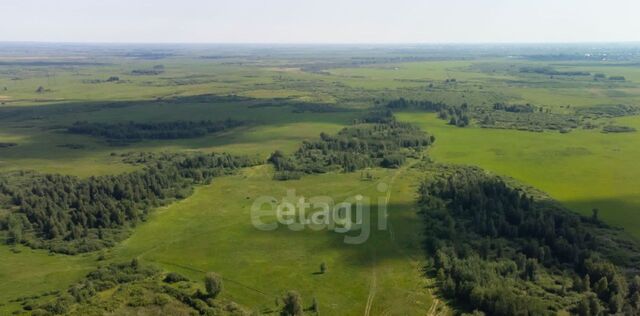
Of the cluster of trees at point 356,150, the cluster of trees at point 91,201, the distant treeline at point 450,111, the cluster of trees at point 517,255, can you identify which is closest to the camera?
the cluster of trees at point 517,255

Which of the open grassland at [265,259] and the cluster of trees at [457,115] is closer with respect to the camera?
the open grassland at [265,259]

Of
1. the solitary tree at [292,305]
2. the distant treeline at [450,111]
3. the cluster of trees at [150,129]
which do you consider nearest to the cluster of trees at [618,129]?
the distant treeline at [450,111]

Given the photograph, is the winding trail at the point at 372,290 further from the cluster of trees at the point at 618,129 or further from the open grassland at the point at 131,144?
the cluster of trees at the point at 618,129

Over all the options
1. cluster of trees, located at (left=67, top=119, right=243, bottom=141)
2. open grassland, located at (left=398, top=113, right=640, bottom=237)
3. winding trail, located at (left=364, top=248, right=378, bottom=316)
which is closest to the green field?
winding trail, located at (left=364, top=248, right=378, bottom=316)

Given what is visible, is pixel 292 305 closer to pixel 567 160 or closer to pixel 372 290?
pixel 372 290

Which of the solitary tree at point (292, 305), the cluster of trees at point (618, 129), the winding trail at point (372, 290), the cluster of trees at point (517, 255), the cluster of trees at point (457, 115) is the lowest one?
the winding trail at point (372, 290)

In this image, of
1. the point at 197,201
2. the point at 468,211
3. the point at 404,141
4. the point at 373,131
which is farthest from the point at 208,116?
the point at 468,211

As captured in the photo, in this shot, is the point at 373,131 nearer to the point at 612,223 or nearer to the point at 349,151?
the point at 349,151
